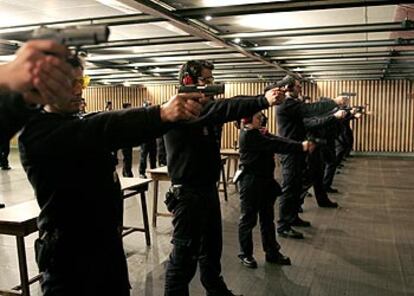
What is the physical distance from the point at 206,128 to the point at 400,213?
4.42m

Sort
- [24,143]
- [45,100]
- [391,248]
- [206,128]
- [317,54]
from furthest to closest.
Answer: [317,54], [391,248], [206,128], [24,143], [45,100]

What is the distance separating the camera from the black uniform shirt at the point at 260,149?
3759mm

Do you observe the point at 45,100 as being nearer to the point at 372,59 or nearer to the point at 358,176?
the point at 372,59

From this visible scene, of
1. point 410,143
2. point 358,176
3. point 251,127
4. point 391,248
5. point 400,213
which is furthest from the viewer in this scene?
point 410,143

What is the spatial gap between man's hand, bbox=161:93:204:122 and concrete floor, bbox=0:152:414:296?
2305 mm

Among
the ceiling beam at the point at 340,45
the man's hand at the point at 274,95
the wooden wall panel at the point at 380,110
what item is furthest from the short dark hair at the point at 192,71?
the wooden wall panel at the point at 380,110

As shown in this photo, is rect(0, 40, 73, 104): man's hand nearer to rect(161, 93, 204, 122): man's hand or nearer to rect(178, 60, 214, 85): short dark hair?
rect(161, 93, 204, 122): man's hand

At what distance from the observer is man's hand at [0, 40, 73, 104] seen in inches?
37.4

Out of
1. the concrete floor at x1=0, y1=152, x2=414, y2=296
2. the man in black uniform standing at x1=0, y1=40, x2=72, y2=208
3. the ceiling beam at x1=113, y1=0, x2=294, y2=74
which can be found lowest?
the concrete floor at x1=0, y1=152, x2=414, y2=296

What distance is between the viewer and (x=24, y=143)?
63.2 inches

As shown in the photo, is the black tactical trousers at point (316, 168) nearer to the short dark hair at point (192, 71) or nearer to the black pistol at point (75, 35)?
the short dark hair at point (192, 71)

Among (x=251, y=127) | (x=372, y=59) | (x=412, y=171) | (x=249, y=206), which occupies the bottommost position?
(x=412, y=171)

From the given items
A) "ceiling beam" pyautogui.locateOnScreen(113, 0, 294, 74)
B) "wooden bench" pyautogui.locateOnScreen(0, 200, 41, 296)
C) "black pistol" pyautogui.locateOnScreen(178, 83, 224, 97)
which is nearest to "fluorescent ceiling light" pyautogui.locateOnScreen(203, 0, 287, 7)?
"ceiling beam" pyautogui.locateOnScreen(113, 0, 294, 74)

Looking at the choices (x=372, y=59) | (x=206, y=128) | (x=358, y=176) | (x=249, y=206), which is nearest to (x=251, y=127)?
(x=249, y=206)
